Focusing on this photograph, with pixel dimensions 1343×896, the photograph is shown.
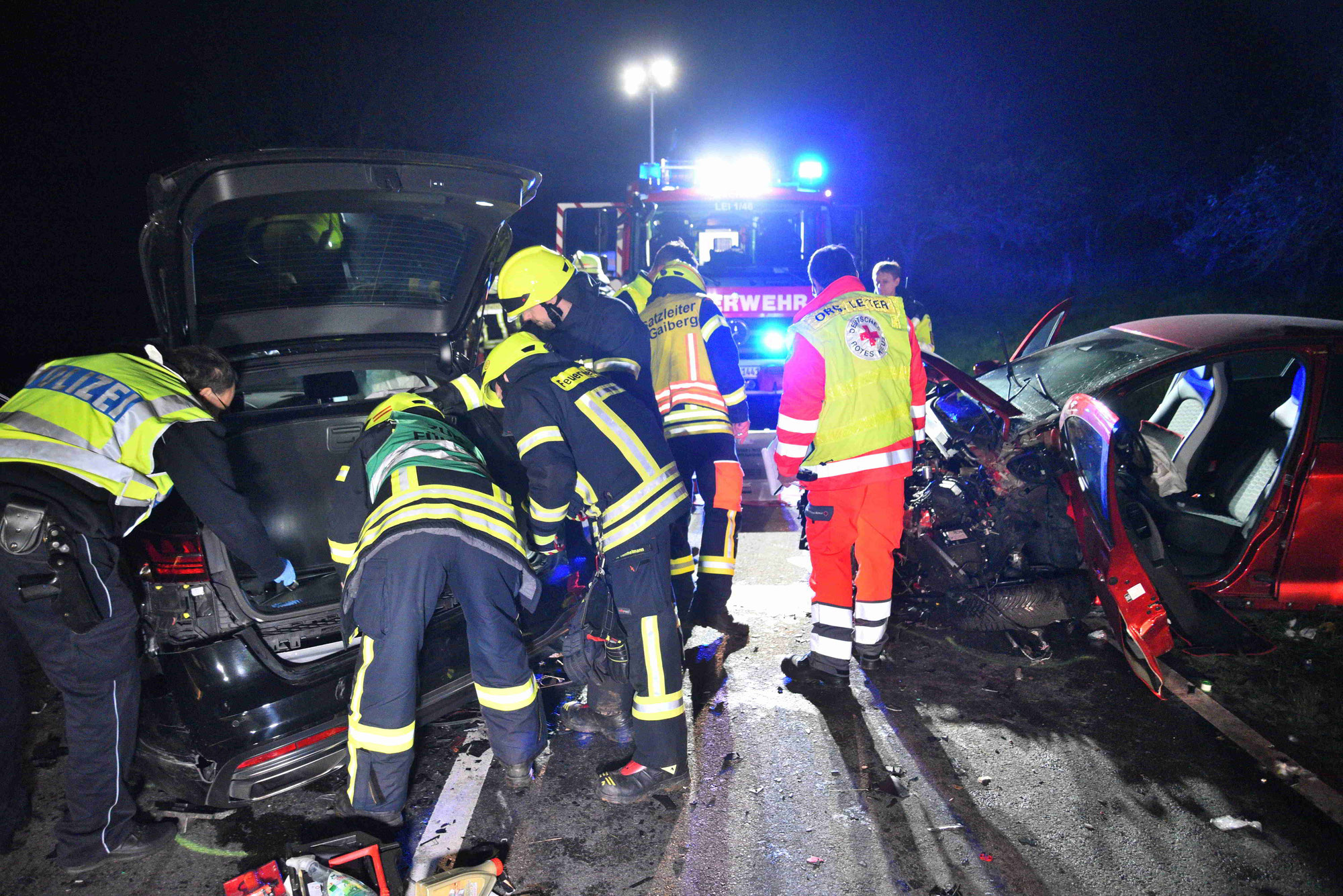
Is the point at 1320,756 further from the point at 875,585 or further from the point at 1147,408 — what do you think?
the point at 1147,408

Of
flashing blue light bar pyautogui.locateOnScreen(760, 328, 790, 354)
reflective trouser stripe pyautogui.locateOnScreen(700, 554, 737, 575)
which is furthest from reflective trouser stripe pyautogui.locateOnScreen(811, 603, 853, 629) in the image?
flashing blue light bar pyautogui.locateOnScreen(760, 328, 790, 354)

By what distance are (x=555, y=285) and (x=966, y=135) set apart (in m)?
22.8

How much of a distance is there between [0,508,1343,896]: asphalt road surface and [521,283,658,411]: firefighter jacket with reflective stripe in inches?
→ 62.6

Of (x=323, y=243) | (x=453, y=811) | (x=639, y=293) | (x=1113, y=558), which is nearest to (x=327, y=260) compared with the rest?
(x=323, y=243)

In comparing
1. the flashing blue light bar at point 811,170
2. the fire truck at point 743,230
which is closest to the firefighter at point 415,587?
the fire truck at point 743,230

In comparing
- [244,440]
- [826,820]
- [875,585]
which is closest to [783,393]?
[875,585]

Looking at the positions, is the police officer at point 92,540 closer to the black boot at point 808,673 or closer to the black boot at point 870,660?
the black boot at point 808,673

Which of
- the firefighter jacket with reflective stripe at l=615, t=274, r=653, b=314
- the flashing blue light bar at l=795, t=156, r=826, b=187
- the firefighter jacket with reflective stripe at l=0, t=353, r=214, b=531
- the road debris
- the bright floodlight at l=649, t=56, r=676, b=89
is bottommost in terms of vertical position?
the road debris

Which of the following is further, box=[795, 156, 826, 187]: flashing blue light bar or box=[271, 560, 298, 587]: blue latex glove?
box=[795, 156, 826, 187]: flashing blue light bar

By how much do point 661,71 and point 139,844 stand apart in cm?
1672

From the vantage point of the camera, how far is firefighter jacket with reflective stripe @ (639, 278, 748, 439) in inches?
162

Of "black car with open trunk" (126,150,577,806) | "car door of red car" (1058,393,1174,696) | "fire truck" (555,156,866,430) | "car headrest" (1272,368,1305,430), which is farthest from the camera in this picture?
"fire truck" (555,156,866,430)

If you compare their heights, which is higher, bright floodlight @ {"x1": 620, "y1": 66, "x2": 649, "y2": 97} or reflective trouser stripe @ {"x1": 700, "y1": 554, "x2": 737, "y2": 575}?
bright floodlight @ {"x1": 620, "y1": 66, "x2": 649, "y2": 97}

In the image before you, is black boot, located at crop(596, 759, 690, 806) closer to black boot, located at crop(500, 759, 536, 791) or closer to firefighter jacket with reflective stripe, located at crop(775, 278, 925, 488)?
black boot, located at crop(500, 759, 536, 791)
